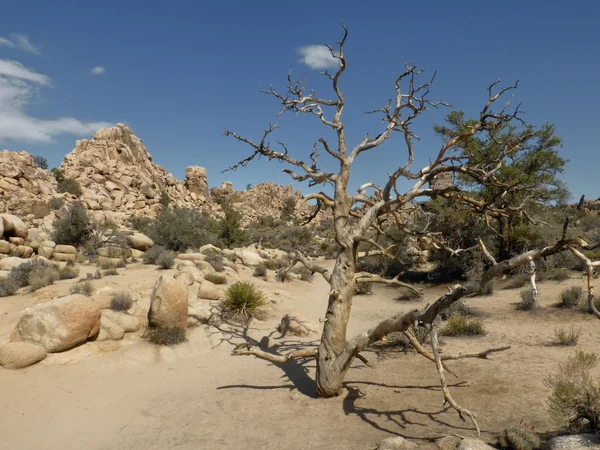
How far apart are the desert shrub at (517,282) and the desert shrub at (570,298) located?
305 cm

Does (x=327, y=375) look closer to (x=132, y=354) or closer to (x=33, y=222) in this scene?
(x=132, y=354)

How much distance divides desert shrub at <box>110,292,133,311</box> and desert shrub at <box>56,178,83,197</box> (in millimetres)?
31578

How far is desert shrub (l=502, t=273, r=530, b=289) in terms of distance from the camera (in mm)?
13652

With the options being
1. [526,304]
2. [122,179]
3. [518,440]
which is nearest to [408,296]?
[526,304]

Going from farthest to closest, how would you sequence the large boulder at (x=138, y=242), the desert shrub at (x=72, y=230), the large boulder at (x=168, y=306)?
the large boulder at (x=138, y=242), the desert shrub at (x=72, y=230), the large boulder at (x=168, y=306)

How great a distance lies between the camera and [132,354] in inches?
332

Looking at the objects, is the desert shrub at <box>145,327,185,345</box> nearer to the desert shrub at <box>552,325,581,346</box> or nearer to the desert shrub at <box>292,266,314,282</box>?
the desert shrub at <box>552,325,581,346</box>

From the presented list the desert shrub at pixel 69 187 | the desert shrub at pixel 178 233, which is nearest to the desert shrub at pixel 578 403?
the desert shrub at pixel 178 233

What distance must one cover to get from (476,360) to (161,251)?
1336 cm

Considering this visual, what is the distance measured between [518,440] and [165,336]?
24.7 feet

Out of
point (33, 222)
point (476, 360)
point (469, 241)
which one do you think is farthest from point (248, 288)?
point (33, 222)

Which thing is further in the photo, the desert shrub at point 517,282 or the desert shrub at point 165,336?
the desert shrub at point 517,282

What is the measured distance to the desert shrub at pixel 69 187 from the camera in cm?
3613

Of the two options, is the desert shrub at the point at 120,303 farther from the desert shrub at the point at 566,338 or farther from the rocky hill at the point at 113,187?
the rocky hill at the point at 113,187
